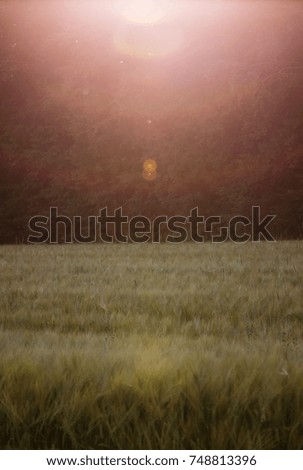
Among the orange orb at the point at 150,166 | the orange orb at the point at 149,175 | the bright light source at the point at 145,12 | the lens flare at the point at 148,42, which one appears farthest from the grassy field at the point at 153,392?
the lens flare at the point at 148,42

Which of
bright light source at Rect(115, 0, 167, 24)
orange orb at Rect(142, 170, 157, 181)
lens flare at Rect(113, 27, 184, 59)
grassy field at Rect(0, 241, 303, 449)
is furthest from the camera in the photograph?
lens flare at Rect(113, 27, 184, 59)

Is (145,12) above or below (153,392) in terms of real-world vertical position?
above

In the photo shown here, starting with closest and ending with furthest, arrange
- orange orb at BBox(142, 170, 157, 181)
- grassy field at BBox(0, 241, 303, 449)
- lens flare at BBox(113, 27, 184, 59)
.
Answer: grassy field at BBox(0, 241, 303, 449) → orange orb at BBox(142, 170, 157, 181) → lens flare at BBox(113, 27, 184, 59)

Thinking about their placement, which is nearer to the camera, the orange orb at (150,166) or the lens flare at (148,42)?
the orange orb at (150,166)

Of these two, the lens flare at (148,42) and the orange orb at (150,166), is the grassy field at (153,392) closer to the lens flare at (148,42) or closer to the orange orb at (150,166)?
the orange orb at (150,166)

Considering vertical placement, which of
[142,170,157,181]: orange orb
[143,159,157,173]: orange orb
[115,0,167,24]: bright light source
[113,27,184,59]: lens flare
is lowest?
[142,170,157,181]: orange orb

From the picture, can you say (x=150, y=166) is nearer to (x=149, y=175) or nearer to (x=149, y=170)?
(x=149, y=170)

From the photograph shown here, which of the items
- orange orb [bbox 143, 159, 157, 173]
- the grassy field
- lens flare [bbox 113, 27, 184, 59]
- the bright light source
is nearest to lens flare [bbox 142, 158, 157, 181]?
orange orb [bbox 143, 159, 157, 173]

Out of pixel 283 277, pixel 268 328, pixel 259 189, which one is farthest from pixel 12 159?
pixel 268 328

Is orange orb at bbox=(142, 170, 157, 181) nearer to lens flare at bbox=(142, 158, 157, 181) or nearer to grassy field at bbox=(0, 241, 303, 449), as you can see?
lens flare at bbox=(142, 158, 157, 181)

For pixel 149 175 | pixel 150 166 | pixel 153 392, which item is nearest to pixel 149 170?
pixel 150 166

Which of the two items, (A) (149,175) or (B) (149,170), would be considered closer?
(A) (149,175)
